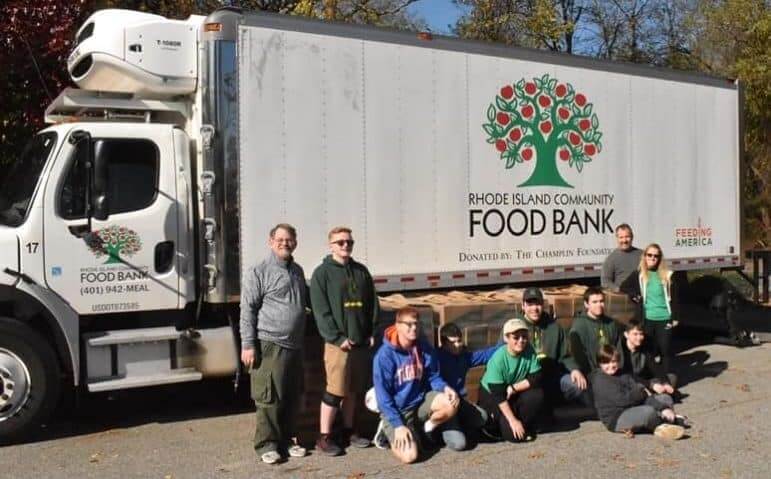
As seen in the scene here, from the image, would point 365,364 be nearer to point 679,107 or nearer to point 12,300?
point 12,300

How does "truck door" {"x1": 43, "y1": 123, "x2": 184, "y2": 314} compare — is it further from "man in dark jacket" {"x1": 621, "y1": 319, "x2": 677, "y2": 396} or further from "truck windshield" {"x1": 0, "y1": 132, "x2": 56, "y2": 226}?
"man in dark jacket" {"x1": 621, "y1": 319, "x2": 677, "y2": 396}

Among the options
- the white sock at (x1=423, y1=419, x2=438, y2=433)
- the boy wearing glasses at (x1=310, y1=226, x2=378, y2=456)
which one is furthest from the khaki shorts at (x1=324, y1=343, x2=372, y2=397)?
the white sock at (x1=423, y1=419, x2=438, y2=433)

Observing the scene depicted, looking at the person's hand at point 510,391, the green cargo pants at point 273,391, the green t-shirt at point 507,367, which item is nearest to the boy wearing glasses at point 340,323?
the green cargo pants at point 273,391

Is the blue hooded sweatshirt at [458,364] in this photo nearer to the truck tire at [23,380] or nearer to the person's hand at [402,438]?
the person's hand at [402,438]

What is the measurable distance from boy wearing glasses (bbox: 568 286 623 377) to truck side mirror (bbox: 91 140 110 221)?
13.2 feet

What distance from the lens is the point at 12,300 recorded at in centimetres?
654

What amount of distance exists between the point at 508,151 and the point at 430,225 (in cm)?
120

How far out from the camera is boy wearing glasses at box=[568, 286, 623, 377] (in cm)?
726

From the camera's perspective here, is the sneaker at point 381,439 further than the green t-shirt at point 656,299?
No

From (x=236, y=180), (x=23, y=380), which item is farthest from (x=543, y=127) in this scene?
(x=23, y=380)

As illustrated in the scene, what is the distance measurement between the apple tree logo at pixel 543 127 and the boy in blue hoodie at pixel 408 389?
2.89 meters

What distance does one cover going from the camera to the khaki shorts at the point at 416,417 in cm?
613

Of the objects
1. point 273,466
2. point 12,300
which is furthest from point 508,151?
point 12,300

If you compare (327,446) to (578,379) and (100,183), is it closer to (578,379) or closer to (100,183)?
(578,379)
